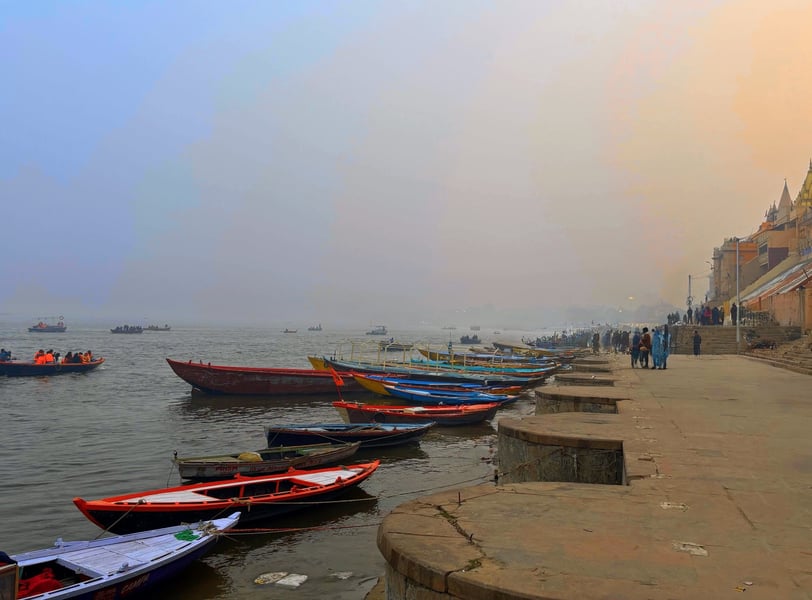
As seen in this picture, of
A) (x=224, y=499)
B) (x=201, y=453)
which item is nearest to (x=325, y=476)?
(x=224, y=499)

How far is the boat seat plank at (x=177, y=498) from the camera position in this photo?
34.1ft

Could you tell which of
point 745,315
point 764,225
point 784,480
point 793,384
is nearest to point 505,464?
point 784,480

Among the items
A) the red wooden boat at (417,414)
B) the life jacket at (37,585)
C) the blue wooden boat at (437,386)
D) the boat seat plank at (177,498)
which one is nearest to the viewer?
the life jacket at (37,585)

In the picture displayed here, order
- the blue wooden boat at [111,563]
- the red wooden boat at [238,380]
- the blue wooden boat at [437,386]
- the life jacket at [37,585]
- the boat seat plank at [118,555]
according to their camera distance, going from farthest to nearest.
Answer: the red wooden boat at [238,380] → the blue wooden boat at [437,386] → the boat seat plank at [118,555] → the blue wooden boat at [111,563] → the life jacket at [37,585]

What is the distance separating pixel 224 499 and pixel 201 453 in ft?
27.4

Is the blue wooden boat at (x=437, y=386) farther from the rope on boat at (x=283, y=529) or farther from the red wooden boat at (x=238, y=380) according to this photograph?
the rope on boat at (x=283, y=529)

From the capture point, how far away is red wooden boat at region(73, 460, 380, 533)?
390 inches

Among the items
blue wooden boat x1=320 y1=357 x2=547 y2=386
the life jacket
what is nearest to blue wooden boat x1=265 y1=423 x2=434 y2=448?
the life jacket

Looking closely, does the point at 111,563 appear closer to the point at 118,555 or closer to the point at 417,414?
the point at 118,555

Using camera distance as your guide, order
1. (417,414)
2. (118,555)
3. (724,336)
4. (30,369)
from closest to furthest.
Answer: (118,555)
(417,414)
(724,336)
(30,369)

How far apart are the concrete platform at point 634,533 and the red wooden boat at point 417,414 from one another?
43.6ft

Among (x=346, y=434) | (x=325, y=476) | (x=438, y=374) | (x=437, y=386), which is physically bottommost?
(x=325, y=476)

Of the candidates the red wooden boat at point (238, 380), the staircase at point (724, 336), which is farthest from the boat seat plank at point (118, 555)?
the staircase at point (724, 336)

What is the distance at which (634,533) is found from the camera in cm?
452
